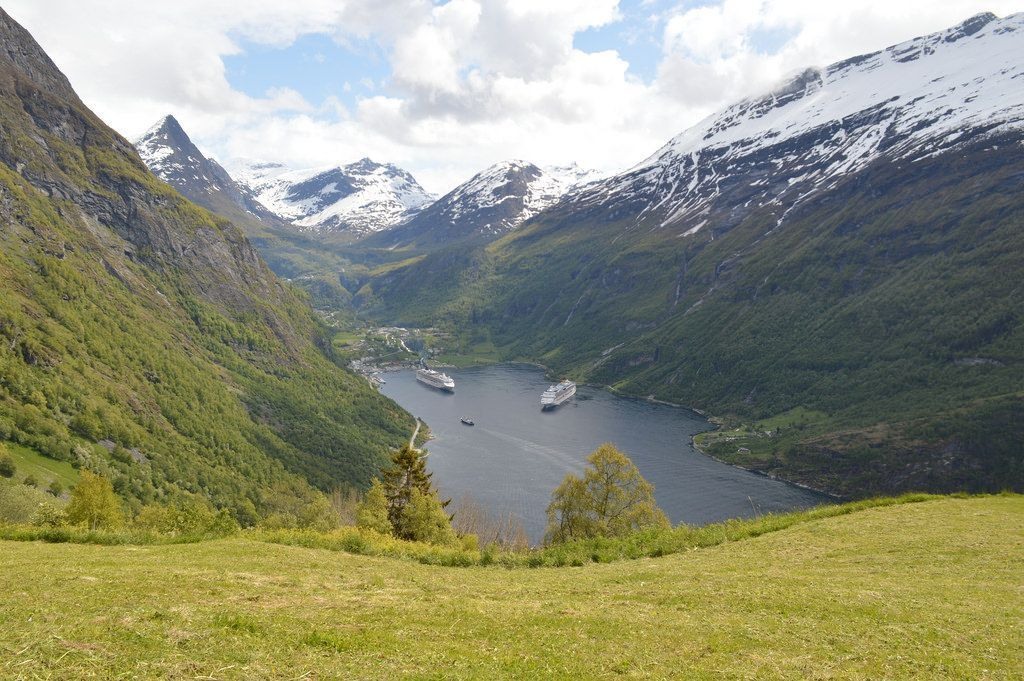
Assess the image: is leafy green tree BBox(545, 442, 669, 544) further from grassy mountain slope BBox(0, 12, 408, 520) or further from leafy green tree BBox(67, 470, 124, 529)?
grassy mountain slope BBox(0, 12, 408, 520)

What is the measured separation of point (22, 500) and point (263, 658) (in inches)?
2268

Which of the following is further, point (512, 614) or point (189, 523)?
point (189, 523)

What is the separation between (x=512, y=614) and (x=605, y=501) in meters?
44.3

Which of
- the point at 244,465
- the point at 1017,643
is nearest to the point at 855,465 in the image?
the point at 244,465

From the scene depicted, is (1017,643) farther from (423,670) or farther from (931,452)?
(931,452)

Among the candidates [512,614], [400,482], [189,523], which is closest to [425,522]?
[400,482]

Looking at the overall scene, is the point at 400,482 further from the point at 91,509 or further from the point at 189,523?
the point at 91,509

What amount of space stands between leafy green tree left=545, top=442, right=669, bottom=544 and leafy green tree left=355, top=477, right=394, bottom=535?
56.1ft

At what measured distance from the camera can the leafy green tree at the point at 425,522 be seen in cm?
5719

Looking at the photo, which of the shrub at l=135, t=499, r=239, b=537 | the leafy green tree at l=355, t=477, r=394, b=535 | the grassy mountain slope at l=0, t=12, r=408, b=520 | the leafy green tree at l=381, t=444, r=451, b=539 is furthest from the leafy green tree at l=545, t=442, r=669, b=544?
the grassy mountain slope at l=0, t=12, r=408, b=520

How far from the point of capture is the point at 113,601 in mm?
17469

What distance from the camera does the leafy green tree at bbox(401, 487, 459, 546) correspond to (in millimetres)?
57188

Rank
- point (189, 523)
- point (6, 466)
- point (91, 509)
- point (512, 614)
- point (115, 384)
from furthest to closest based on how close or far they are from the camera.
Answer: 1. point (115, 384)
2. point (6, 466)
3. point (91, 509)
4. point (189, 523)
5. point (512, 614)

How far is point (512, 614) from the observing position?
65.6 ft
